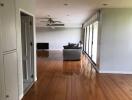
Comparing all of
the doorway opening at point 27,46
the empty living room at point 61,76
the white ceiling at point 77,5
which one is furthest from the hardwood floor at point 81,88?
the white ceiling at point 77,5

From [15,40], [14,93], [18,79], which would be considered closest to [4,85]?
[14,93]

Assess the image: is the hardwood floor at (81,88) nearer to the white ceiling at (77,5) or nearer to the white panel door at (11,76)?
the white panel door at (11,76)

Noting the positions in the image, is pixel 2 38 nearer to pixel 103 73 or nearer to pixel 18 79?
pixel 18 79

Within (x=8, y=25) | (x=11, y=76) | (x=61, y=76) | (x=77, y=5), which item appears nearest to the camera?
(x=8, y=25)

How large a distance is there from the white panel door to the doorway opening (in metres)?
1.20

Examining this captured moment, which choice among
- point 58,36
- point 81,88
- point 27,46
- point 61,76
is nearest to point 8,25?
point 27,46

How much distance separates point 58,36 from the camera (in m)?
13.9

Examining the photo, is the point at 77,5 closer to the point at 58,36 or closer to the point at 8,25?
the point at 8,25

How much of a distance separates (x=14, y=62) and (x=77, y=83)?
2219 mm

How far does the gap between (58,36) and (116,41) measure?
8.73 m

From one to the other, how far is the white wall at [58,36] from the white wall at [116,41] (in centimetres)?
806

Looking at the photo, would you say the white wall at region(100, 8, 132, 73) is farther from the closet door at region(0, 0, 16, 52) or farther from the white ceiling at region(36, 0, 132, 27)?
the closet door at region(0, 0, 16, 52)

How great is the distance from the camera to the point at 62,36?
45.3 ft

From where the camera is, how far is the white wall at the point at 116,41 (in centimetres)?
543
